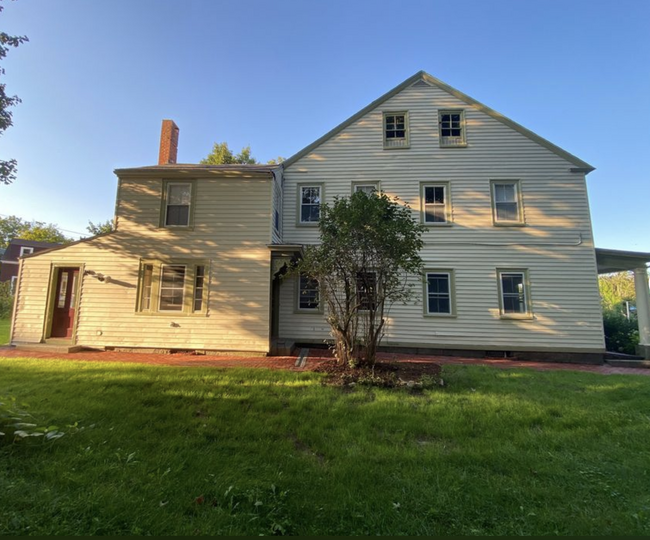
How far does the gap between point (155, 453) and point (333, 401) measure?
2900mm

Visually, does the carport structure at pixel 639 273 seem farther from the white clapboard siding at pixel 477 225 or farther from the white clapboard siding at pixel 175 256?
the white clapboard siding at pixel 175 256

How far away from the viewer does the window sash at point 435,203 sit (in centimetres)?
1187

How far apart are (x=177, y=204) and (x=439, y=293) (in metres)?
9.49

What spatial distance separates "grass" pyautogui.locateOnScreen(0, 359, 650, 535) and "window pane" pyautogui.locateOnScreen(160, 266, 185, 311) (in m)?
4.23

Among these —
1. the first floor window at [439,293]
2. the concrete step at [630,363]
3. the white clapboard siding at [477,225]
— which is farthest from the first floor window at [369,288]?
the concrete step at [630,363]

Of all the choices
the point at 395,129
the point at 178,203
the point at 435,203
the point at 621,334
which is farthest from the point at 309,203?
the point at 621,334

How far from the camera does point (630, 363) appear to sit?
10.3 meters

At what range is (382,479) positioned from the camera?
3.30 m

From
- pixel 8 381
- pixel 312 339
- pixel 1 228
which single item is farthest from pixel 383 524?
pixel 1 228

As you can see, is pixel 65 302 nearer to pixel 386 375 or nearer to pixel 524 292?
pixel 386 375

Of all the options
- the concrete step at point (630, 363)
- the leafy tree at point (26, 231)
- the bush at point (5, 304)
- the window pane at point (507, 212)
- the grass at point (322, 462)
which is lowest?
the grass at point (322, 462)

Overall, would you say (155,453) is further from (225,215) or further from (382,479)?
(225,215)

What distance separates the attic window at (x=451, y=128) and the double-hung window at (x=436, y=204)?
1.64 metres

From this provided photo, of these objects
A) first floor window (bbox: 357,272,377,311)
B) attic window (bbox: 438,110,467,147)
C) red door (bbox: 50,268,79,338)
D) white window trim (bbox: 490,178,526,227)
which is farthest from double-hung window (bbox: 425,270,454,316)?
red door (bbox: 50,268,79,338)
